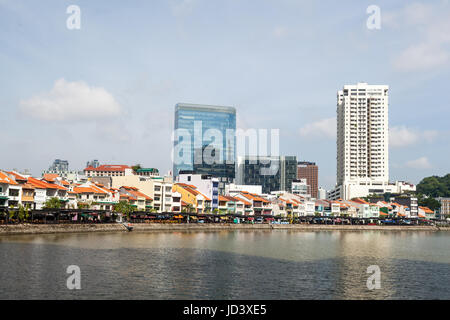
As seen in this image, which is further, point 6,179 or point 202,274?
point 6,179

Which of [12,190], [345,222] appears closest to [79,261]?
[12,190]

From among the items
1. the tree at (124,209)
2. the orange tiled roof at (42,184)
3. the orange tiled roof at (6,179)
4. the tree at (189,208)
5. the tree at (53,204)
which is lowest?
the tree at (189,208)

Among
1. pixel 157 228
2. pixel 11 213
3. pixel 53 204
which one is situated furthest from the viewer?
pixel 157 228

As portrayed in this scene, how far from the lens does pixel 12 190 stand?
94.5m

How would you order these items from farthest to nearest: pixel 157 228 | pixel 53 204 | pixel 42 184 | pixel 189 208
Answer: pixel 189 208 → pixel 157 228 → pixel 42 184 → pixel 53 204

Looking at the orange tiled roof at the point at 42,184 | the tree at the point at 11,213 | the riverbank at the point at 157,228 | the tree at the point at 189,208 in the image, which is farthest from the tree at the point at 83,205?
the tree at the point at 189,208

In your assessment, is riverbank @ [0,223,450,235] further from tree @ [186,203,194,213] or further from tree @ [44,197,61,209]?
tree @ [186,203,194,213]

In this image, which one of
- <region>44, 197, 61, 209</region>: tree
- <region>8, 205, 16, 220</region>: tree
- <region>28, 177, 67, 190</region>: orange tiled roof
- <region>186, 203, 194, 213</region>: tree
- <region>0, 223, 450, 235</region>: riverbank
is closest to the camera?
<region>0, 223, 450, 235</region>: riverbank

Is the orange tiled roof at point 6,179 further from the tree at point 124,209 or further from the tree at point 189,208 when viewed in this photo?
the tree at point 189,208

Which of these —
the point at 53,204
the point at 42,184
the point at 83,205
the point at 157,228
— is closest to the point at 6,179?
the point at 53,204

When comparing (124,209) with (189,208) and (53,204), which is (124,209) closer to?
Result: (53,204)

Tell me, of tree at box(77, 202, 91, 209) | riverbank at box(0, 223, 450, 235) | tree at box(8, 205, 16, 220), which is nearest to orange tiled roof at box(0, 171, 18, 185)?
tree at box(8, 205, 16, 220)
